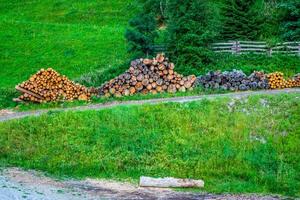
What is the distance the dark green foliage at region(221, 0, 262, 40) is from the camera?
42.7 m

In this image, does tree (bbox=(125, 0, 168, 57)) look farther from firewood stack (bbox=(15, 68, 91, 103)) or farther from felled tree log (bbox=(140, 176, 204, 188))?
felled tree log (bbox=(140, 176, 204, 188))

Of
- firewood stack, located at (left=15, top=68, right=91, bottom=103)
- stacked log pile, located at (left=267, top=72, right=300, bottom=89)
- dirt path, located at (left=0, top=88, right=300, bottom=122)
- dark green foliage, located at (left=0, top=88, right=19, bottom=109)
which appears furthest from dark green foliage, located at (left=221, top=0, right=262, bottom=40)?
dark green foliage, located at (left=0, top=88, right=19, bottom=109)

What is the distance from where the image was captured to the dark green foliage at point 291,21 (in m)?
41.4

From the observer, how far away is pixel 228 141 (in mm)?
28328

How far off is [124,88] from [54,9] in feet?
104

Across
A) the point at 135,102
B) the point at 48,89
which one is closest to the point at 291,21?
the point at 135,102

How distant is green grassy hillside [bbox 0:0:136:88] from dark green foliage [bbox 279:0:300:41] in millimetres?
10598

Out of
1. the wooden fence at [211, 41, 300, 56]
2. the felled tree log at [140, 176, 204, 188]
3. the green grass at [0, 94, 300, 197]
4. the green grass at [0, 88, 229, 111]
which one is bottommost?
the felled tree log at [140, 176, 204, 188]

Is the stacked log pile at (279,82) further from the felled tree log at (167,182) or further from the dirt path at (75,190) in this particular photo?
the dirt path at (75,190)

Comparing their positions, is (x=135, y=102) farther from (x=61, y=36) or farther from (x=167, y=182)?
(x=61, y=36)

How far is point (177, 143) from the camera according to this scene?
1112 inches

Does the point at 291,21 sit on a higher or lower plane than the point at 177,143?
higher

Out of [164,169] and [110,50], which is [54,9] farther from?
[164,169]

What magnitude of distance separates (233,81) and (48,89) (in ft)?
31.9
